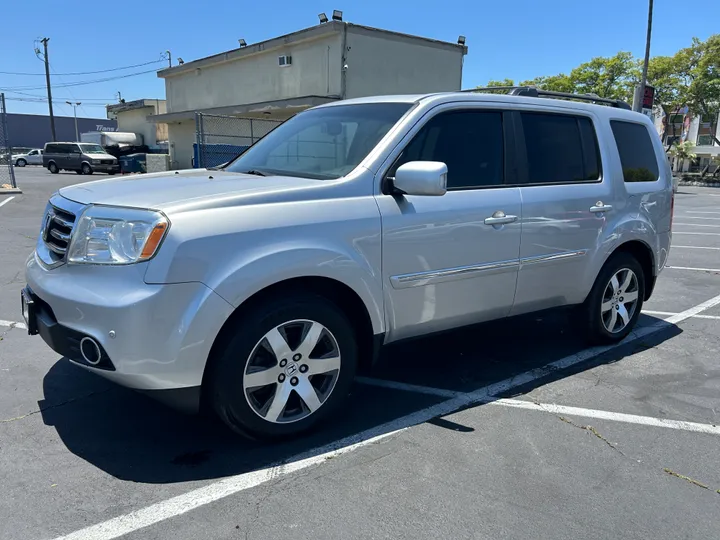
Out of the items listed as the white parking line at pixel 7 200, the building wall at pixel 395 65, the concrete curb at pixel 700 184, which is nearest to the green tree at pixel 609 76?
the concrete curb at pixel 700 184

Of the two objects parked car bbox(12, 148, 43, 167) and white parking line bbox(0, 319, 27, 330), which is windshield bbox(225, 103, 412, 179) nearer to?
white parking line bbox(0, 319, 27, 330)

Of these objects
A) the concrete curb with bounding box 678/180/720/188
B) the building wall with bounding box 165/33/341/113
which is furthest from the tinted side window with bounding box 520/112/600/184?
the concrete curb with bounding box 678/180/720/188

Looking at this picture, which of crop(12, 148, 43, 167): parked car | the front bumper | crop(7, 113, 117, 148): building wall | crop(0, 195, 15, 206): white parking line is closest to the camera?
the front bumper

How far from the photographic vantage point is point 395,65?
75.5 ft

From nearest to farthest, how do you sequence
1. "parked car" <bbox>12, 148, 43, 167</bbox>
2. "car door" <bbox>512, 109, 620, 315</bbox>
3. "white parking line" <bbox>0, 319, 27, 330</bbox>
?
"car door" <bbox>512, 109, 620, 315</bbox> < "white parking line" <bbox>0, 319, 27, 330</bbox> < "parked car" <bbox>12, 148, 43, 167</bbox>

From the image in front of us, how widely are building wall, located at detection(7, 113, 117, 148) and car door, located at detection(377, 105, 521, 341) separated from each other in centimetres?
6779

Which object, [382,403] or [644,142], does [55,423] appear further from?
[644,142]

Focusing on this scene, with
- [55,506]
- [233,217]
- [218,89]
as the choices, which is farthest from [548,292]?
[218,89]

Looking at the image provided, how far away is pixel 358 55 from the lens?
72.3 feet

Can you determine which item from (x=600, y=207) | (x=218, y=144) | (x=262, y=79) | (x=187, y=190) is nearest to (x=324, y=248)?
(x=187, y=190)

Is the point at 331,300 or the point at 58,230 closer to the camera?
the point at 58,230

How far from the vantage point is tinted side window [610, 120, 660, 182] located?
4.93 meters

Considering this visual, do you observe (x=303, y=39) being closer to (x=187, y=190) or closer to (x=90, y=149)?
(x=90, y=149)

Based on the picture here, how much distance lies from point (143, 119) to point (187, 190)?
142 ft
